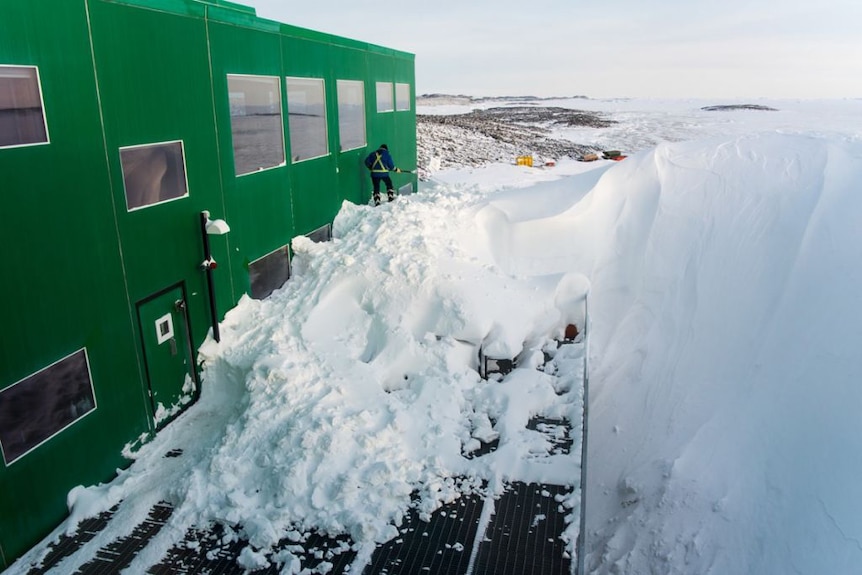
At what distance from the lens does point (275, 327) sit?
8258 millimetres

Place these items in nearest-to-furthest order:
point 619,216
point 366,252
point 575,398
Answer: point 575,398, point 366,252, point 619,216

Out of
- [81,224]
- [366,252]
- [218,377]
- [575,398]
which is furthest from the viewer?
[366,252]

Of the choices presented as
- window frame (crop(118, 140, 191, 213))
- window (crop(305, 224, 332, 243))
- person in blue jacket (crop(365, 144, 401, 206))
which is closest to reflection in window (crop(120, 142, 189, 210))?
window frame (crop(118, 140, 191, 213))

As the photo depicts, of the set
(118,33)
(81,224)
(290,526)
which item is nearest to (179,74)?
(118,33)

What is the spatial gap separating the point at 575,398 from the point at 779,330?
346 cm

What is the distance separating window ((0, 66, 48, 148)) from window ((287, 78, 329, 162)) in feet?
17.0

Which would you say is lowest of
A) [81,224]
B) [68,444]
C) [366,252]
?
[68,444]

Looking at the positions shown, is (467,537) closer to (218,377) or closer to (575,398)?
(575,398)

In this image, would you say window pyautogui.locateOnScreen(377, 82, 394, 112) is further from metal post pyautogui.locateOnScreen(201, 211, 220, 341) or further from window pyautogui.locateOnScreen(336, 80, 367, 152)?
metal post pyautogui.locateOnScreen(201, 211, 220, 341)

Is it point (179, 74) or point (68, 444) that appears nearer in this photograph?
point (68, 444)

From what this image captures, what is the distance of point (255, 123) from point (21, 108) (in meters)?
4.29

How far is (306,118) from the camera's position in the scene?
11094 millimetres

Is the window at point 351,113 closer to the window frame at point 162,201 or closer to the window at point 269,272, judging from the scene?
the window at point 269,272

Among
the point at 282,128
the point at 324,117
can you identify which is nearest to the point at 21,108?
the point at 282,128
